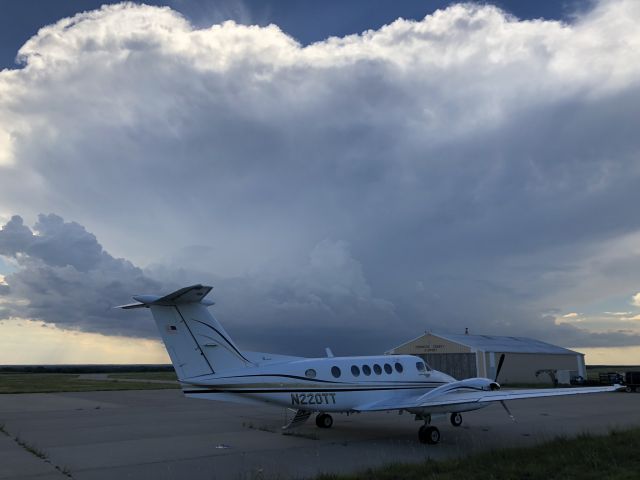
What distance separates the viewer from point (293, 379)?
15.7 metres

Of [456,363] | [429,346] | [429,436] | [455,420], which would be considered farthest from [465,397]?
[429,346]

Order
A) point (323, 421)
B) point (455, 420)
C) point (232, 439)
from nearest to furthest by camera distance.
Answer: point (232, 439) < point (323, 421) < point (455, 420)

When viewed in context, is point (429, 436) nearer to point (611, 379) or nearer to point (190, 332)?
point (190, 332)

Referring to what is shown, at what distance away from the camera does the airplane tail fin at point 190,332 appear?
575 inches

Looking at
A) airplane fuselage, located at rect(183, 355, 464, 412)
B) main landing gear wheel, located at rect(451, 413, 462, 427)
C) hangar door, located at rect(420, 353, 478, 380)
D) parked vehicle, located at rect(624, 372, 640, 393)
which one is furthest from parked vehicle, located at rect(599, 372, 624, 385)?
airplane fuselage, located at rect(183, 355, 464, 412)

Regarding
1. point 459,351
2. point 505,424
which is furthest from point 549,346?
point 505,424

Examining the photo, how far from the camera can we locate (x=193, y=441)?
616 inches

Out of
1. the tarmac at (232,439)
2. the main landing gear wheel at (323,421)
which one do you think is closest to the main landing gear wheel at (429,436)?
the tarmac at (232,439)

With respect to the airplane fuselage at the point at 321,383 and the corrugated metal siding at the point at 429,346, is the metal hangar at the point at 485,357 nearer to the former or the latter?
the corrugated metal siding at the point at 429,346

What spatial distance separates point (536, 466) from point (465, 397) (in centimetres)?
424

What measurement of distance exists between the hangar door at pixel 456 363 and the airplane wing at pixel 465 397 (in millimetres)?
30106

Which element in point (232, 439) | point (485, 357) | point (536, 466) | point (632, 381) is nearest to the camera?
point (536, 466)

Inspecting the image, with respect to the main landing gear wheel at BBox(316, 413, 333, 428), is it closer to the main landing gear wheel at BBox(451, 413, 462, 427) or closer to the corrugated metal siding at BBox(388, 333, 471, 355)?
the main landing gear wheel at BBox(451, 413, 462, 427)

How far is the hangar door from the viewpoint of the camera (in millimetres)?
45406
